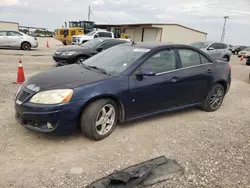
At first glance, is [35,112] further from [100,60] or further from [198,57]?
[198,57]

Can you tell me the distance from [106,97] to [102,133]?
1.83ft

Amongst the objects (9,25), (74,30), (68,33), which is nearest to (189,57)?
(74,30)

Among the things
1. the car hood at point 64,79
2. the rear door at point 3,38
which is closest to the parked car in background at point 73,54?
the car hood at point 64,79

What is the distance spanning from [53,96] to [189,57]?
9.20 ft

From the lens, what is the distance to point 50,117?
Answer: 123 inches

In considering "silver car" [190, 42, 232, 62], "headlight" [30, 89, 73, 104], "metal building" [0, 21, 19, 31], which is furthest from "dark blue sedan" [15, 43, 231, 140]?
"metal building" [0, 21, 19, 31]

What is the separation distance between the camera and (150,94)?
3.92m

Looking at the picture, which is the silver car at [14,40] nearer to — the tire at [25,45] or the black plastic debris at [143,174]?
the tire at [25,45]

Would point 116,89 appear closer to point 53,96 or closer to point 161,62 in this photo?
point 53,96

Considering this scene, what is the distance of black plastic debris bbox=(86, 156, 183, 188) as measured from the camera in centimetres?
254

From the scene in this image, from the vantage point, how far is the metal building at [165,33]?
1375 inches

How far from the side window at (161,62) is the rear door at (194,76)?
0.22 meters

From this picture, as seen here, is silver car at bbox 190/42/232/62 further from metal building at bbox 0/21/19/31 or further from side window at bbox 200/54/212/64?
metal building at bbox 0/21/19/31

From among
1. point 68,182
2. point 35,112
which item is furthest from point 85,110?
point 68,182
